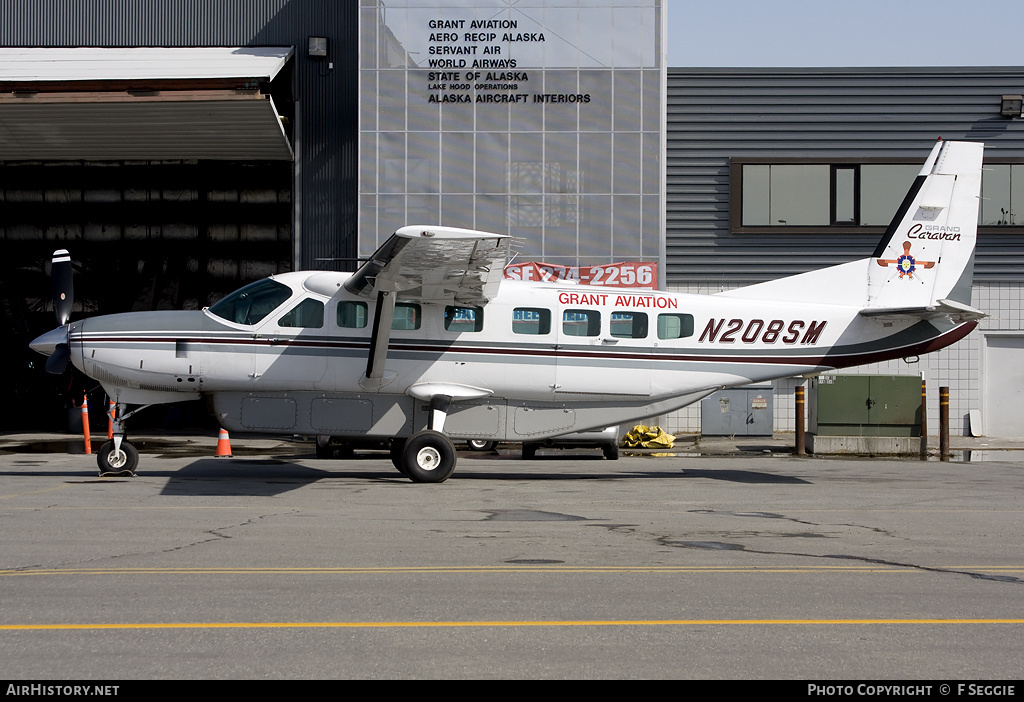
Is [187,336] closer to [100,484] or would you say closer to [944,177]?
[100,484]

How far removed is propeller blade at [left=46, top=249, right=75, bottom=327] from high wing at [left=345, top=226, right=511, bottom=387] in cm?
502

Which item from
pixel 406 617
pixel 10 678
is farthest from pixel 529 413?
Result: pixel 10 678

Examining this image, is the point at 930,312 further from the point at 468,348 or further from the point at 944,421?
the point at 944,421

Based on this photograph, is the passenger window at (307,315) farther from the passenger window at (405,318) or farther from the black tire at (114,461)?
the black tire at (114,461)

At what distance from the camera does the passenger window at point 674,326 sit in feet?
47.4

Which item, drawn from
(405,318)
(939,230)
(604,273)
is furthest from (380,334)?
(604,273)

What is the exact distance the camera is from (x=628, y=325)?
14406 millimetres

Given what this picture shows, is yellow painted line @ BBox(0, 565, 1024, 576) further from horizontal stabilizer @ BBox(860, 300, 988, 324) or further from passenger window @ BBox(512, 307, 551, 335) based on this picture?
horizontal stabilizer @ BBox(860, 300, 988, 324)

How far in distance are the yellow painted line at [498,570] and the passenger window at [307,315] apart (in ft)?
22.6

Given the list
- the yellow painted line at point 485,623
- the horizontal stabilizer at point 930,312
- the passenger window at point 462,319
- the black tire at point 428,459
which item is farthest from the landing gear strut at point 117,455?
the horizontal stabilizer at point 930,312

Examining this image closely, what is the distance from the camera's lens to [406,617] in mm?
5953

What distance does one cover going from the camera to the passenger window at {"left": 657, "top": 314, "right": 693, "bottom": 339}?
47.4 ft

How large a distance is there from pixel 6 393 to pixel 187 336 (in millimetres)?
24689

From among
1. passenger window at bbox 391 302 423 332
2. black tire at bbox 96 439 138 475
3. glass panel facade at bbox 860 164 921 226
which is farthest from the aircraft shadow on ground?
glass panel facade at bbox 860 164 921 226
